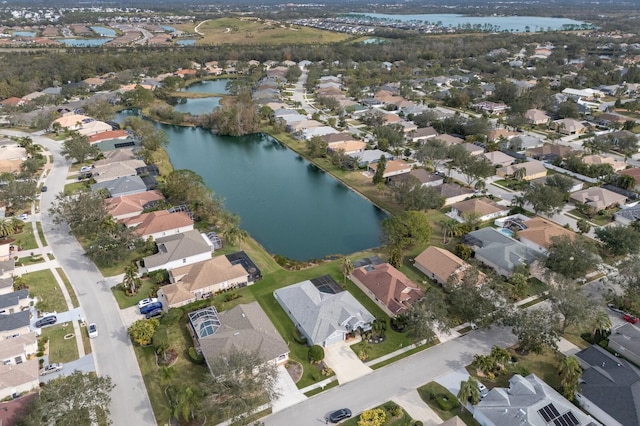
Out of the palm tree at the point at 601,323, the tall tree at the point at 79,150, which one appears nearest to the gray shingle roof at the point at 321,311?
the palm tree at the point at 601,323

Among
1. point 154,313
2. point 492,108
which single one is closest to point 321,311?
point 154,313

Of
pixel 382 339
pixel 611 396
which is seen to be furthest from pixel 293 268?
pixel 611 396

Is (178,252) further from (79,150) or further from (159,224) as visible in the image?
(79,150)

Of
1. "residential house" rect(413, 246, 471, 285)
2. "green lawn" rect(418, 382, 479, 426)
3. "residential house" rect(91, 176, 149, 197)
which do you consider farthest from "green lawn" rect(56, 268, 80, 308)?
"residential house" rect(413, 246, 471, 285)

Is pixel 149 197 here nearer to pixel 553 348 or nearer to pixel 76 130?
pixel 76 130

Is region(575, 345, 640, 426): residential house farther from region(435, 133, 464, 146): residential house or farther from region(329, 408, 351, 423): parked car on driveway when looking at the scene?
region(435, 133, 464, 146): residential house
